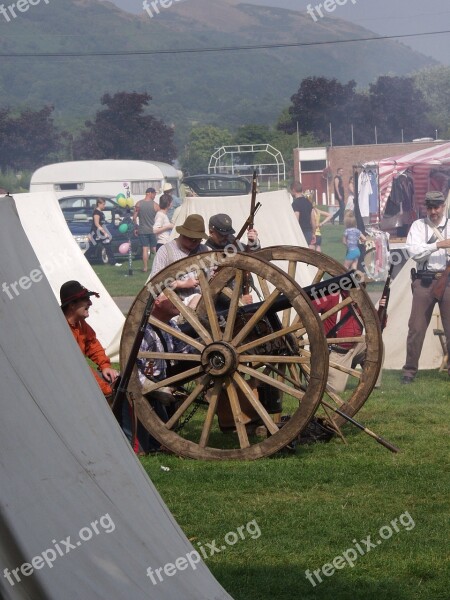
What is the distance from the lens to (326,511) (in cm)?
613

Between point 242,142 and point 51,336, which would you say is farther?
point 242,142

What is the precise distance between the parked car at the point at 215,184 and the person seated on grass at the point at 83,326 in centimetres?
2120

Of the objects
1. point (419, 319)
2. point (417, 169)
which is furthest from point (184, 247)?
point (417, 169)

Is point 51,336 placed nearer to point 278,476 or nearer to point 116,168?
point 278,476

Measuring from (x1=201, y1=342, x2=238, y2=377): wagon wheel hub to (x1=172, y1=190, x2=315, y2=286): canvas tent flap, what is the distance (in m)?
6.23

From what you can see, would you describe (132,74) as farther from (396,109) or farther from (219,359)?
(219,359)

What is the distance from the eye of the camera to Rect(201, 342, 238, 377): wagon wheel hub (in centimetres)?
716

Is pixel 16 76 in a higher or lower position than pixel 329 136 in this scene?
higher

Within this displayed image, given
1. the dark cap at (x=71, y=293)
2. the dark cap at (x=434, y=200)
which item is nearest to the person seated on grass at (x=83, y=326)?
the dark cap at (x=71, y=293)

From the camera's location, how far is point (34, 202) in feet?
41.5

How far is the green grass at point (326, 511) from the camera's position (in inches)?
197

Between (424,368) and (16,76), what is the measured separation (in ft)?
430

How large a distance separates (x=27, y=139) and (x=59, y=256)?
4231cm

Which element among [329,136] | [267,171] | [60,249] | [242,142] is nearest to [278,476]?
[60,249]
